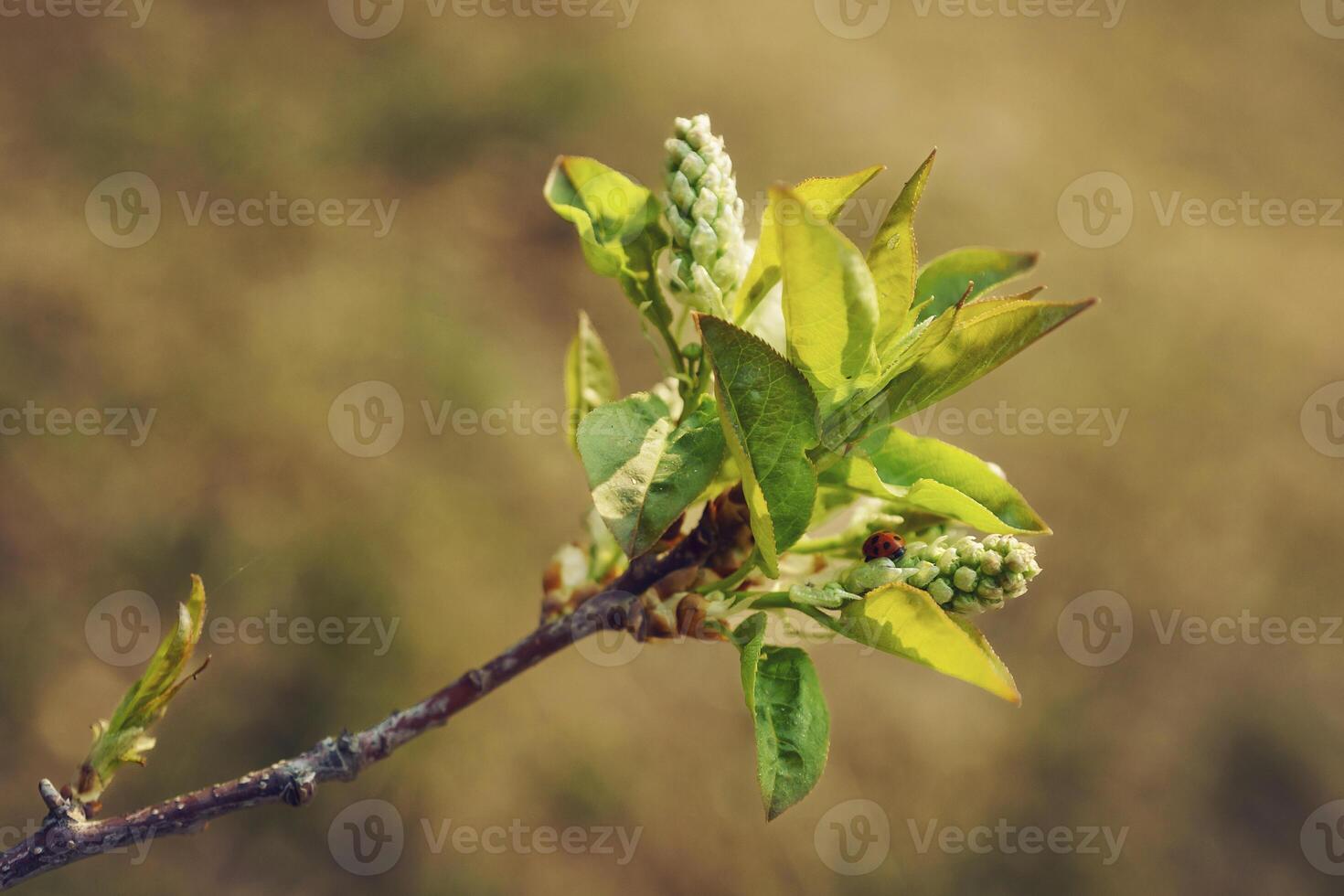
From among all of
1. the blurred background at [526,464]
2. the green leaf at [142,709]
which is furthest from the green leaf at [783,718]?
the blurred background at [526,464]

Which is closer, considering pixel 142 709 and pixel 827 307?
pixel 827 307

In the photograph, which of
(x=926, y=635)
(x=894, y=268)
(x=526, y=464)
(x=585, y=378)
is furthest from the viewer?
(x=526, y=464)

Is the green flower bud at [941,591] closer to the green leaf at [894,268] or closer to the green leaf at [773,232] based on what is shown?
the green leaf at [894,268]

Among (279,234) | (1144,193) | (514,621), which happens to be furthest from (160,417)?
(1144,193)

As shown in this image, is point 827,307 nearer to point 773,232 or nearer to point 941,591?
point 773,232

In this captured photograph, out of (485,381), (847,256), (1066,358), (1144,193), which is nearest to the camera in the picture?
(847,256)

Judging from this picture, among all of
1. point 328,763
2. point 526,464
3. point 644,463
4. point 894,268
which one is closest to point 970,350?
point 894,268

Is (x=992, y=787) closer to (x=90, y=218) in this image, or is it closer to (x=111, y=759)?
(x=111, y=759)
